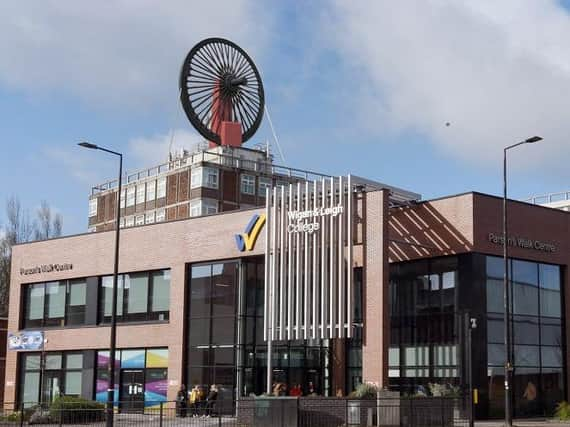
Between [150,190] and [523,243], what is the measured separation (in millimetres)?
56865

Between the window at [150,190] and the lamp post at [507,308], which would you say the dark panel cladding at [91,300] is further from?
the window at [150,190]

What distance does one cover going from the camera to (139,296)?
48.0 meters

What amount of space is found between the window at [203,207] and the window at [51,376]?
1305 inches

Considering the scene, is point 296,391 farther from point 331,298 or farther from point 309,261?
point 309,261

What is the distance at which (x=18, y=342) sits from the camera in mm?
53531

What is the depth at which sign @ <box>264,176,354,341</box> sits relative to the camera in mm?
37406

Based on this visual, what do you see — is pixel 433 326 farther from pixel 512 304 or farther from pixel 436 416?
pixel 436 416

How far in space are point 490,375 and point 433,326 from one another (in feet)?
10.6

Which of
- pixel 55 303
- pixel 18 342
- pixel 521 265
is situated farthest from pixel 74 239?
pixel 521 265

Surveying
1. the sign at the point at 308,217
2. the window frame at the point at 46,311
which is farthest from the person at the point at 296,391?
the window frame at the point at 46,311

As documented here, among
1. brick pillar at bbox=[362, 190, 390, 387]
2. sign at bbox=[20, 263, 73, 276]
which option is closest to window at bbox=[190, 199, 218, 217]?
sign at bbox=[20, 263, 73, 276]

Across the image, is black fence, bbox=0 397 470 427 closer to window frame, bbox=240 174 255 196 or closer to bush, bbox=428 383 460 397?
bush, bbox=428 383 460 397

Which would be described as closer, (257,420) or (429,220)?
(257,420)

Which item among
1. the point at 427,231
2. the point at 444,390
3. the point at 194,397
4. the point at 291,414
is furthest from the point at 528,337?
the point at 194,397
